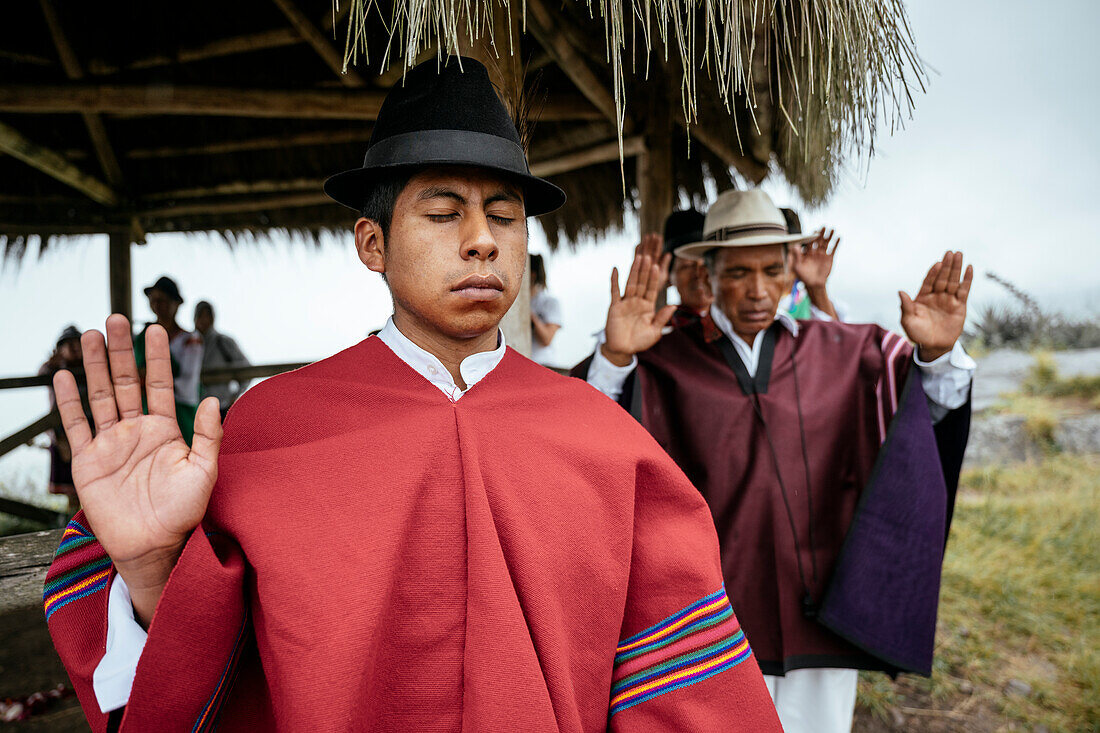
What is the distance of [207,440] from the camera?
0.97m

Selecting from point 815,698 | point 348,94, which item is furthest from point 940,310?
point 348,94

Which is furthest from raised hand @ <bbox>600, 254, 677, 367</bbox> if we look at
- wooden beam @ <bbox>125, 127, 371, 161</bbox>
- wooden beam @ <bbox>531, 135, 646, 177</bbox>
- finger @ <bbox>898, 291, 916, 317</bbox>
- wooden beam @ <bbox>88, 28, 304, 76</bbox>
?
wooden beam @ <bbox>125, 127, 371, 161</bbox>

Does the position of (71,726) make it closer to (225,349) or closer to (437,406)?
(437,406)

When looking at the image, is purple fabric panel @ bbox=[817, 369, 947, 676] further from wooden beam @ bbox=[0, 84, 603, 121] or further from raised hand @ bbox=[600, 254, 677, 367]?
wooden beam @ bbox=[0, 84, 603, 121]

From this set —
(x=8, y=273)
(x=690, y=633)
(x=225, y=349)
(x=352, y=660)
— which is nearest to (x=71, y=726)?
(x=352, y=660)

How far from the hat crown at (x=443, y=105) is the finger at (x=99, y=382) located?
615 millimetres

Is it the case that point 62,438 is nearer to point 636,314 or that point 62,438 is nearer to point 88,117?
point 88,117

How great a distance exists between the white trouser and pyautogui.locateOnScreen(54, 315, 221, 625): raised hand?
194 cm

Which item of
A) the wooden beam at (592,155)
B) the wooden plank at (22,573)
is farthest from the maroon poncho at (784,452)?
the wooden beam at (592,155)

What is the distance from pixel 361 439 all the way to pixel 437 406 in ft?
0.48

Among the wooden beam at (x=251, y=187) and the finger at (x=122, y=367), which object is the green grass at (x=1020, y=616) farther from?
the wooden beam at (x=251, y=187)

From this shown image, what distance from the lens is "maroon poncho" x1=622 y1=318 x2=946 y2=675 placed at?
2029 mm

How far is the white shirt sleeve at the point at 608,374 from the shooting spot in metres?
2.09

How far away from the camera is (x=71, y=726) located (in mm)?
2898
